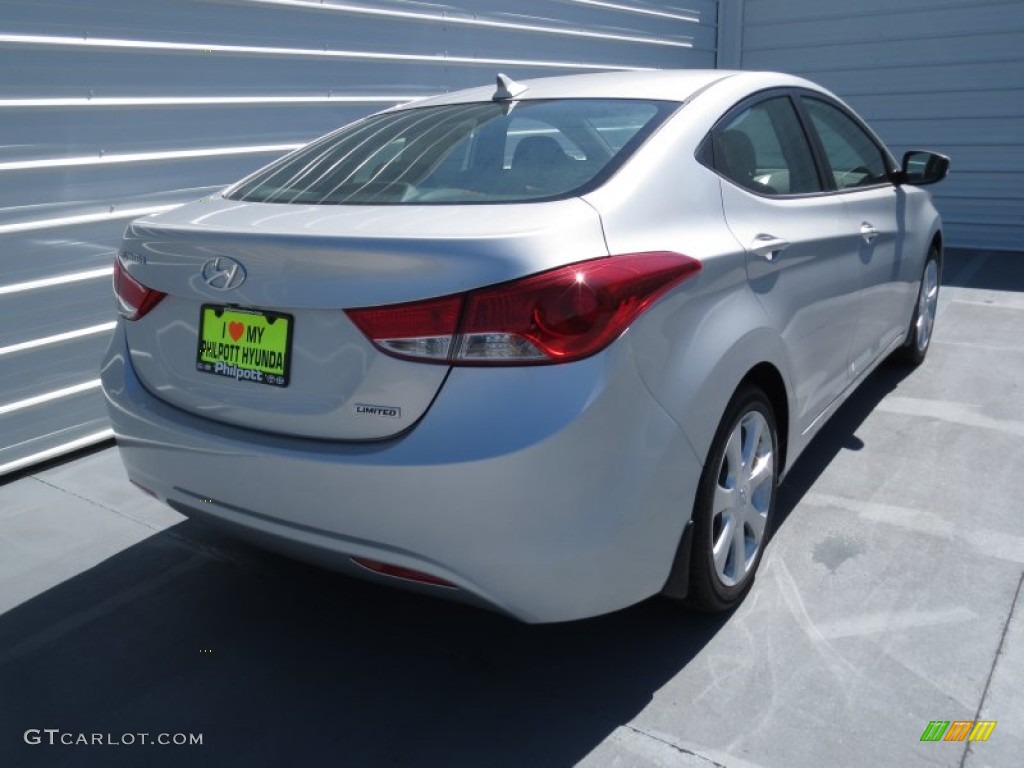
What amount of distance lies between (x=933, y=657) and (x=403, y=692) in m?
1.41

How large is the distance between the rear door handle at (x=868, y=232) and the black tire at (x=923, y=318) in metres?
1.12

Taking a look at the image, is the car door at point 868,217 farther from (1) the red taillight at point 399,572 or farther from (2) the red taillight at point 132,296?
(2) the red taillight at point 132,296

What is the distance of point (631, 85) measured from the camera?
3.07 metres

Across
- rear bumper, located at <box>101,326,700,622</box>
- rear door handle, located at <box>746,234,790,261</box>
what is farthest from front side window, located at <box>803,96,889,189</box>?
rear bumper, located at <box>101,326,700,622</box>

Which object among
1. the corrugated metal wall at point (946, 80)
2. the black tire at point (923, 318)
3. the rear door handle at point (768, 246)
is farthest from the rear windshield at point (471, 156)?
the corrugated metal wall at point (946, 80)

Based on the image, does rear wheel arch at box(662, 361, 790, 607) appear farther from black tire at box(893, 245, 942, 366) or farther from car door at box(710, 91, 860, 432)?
black tire at box(893, 245, 942, 366)

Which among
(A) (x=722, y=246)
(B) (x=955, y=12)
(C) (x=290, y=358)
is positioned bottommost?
(C) (x=290, y=358)

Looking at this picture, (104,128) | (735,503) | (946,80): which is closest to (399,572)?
(735,503)

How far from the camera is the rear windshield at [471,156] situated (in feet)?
8.29

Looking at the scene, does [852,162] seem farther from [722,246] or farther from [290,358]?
[290,358]

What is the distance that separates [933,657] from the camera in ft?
8.45

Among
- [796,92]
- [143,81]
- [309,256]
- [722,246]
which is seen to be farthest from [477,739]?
[143,81]

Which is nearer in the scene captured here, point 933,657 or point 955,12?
point 933,657

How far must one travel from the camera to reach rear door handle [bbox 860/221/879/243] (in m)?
3.63
